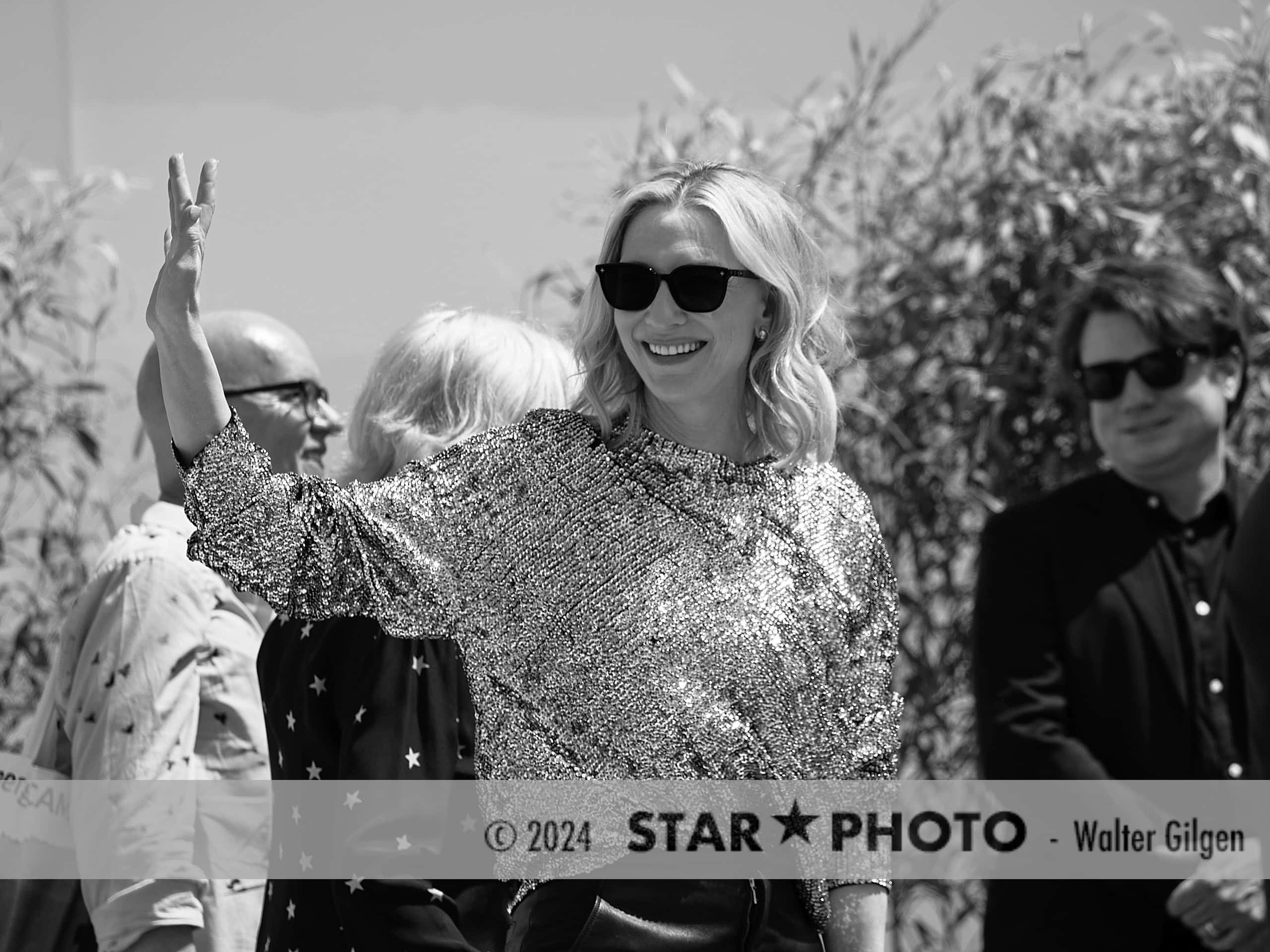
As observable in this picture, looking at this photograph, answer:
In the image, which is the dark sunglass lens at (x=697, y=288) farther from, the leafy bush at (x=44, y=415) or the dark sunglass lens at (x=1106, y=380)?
the leafy bush at (x=44, y=415)

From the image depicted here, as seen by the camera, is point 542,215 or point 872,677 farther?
point 542,215

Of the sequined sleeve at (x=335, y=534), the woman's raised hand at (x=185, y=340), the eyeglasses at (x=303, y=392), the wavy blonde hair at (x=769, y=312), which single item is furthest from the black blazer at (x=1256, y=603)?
the eyeglasses at (x=303, y=392)

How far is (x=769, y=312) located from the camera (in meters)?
1.93

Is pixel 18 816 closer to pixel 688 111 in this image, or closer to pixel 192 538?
pixel 192 538

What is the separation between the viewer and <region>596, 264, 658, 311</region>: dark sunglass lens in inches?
71.1

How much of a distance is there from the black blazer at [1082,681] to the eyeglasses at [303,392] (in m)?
1.18

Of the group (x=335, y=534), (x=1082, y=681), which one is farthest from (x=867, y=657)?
(x=1082, y=681)

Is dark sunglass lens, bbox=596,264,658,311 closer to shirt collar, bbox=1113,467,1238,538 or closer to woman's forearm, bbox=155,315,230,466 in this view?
woman's forearm, bbox=155,315,230,466

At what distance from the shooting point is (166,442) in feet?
7.45

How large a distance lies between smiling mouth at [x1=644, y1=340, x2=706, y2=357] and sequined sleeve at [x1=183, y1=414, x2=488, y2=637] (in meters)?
0.25

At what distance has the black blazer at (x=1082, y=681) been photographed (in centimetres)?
255

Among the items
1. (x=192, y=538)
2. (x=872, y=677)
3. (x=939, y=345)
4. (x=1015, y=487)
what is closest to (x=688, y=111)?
(x=939, y=345)

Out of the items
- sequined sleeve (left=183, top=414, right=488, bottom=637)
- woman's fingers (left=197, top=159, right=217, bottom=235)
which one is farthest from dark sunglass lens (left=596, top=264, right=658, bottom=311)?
woman's fingers (left=197, top=159, right=217, bottom=235)

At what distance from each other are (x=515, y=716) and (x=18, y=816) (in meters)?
0.84
